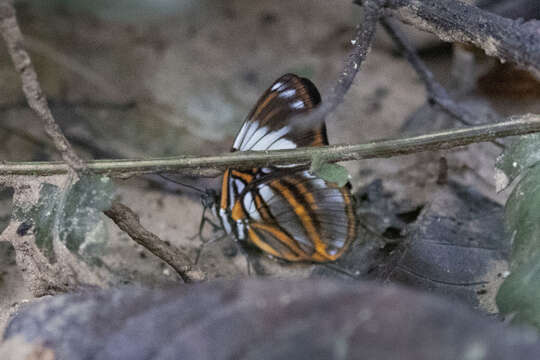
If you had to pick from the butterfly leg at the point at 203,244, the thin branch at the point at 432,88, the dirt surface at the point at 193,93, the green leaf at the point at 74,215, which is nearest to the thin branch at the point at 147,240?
the green leaf at the point at 74,215

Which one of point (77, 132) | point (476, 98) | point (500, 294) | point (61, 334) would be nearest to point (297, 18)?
point (476, 98)

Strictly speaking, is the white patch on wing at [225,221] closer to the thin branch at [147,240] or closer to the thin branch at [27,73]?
the thin branch at [147,240]

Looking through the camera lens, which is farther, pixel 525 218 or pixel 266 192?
pixel 266 192

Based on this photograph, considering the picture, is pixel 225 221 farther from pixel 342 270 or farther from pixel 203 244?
pixel 342 270

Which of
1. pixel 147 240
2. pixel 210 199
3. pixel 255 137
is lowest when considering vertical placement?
pixel 210 199

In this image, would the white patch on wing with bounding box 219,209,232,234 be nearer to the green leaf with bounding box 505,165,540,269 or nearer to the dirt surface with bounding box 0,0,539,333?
the dirt surface with bounding box 0,0,539,333

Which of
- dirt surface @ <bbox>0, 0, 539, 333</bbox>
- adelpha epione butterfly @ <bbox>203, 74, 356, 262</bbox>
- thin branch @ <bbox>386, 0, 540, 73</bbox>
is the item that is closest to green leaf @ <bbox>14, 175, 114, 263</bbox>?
dirt surface @ <bbox>0, 0, 539, 333</bbox>

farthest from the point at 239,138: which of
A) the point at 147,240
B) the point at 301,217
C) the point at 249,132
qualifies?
the point at 147,240
